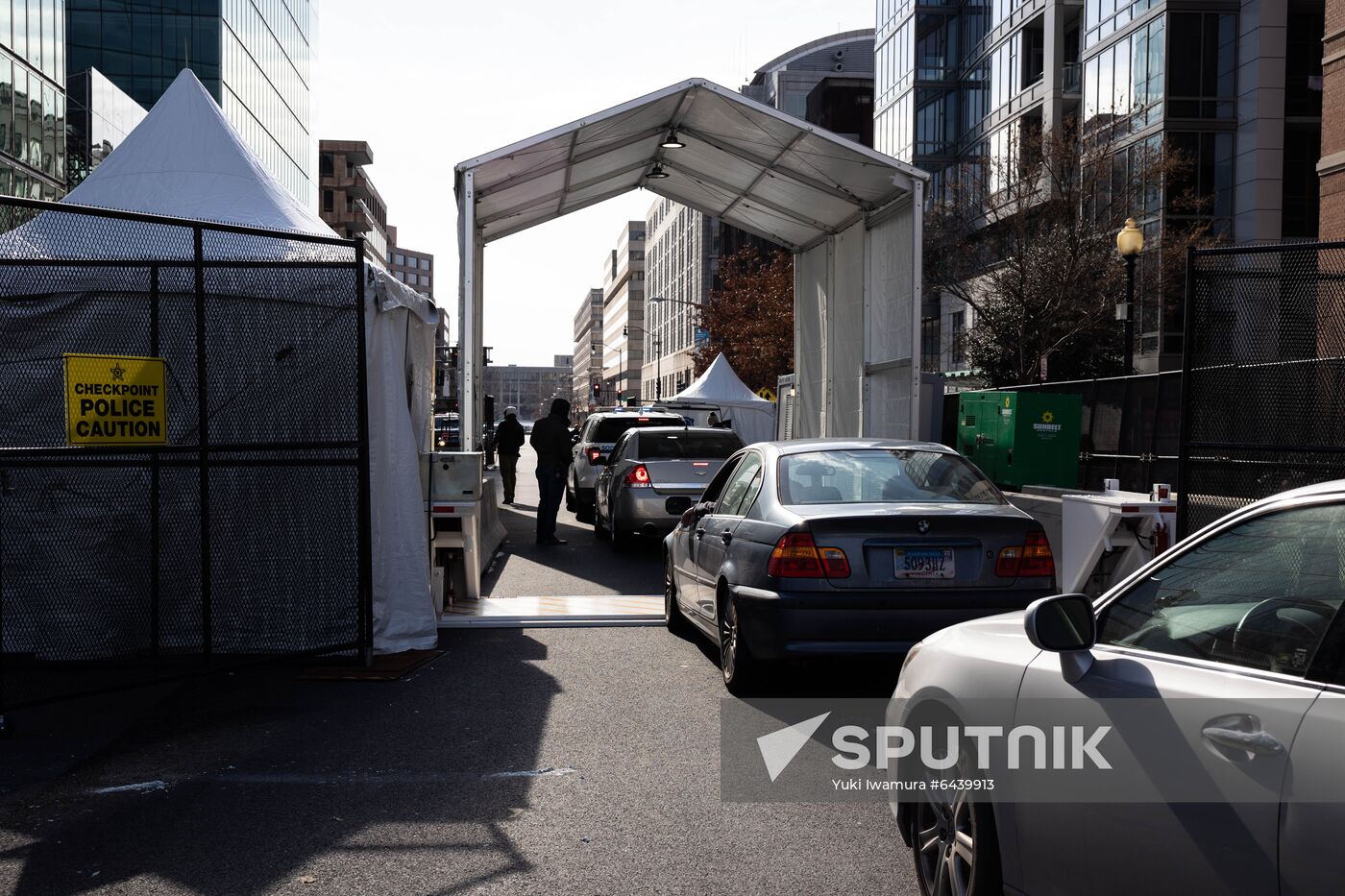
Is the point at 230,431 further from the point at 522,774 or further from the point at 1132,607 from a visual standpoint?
the point at 1132,607

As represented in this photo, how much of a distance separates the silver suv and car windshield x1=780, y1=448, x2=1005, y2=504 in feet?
41.7

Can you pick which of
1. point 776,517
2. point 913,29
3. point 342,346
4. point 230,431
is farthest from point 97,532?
point 913,29

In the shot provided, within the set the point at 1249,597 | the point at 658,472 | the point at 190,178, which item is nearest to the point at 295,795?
the point at 1249,597

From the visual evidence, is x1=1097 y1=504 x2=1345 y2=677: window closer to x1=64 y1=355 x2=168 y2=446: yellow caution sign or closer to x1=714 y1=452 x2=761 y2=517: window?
x1=714 y1=452 x2=761 y2=517: window

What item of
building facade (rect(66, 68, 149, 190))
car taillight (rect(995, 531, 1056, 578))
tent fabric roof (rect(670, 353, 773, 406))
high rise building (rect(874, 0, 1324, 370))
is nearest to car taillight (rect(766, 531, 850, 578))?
car taillight (rect(995, 531, 1056, 578))

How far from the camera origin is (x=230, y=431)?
26.3ft

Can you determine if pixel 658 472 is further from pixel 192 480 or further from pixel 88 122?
pixel 88 122

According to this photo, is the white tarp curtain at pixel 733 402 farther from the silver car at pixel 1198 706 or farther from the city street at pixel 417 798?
the silver car at pixel 1198 706

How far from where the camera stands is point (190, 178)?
12.6 m

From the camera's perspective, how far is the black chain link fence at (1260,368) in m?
7.37

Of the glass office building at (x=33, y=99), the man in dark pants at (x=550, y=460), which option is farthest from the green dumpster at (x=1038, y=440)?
the glass office building at (x=33, y=99)

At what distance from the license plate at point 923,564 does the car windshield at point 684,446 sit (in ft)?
31.1

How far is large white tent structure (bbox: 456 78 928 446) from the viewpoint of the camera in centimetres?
1489

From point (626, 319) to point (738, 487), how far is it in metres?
139
